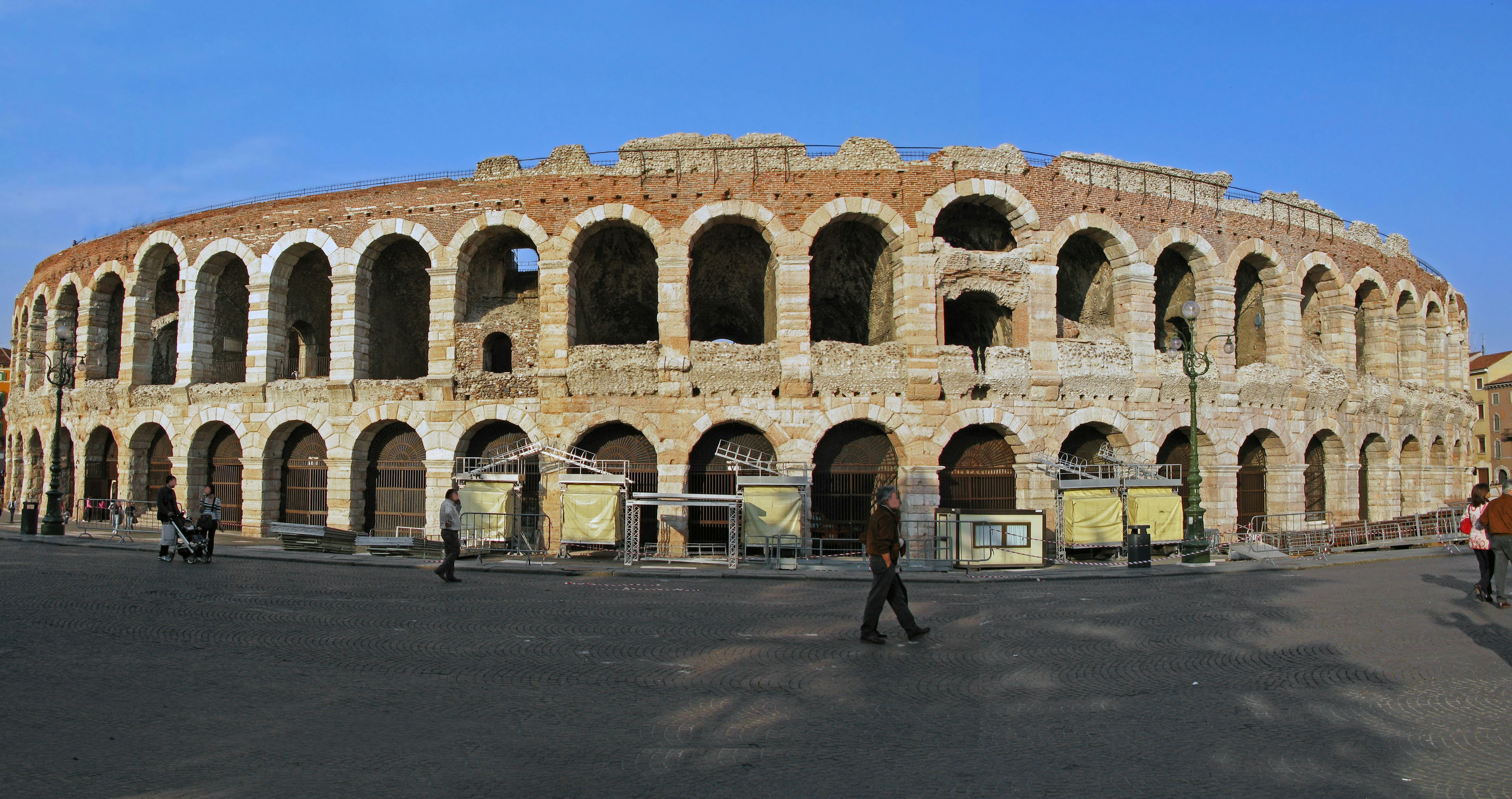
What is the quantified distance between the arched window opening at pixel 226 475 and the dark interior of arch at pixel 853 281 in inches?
629

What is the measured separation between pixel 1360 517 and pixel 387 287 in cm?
2967

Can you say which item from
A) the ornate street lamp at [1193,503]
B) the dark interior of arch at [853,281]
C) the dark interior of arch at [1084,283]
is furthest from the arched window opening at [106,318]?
the ornate street lamp at [1193,503]

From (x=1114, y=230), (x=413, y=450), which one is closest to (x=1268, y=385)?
(x=1114, y=230)

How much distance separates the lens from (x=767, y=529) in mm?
17609

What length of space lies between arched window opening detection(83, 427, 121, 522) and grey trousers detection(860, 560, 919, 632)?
84.8 feet

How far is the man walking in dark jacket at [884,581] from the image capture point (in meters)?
8.65

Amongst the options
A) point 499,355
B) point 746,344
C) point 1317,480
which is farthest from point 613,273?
point 1317,480

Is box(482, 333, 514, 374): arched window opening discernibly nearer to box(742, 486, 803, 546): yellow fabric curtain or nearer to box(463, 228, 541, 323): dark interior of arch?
box(463, 228, 541, 323): dark interior of arch

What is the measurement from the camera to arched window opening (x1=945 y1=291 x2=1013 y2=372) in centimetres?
2192

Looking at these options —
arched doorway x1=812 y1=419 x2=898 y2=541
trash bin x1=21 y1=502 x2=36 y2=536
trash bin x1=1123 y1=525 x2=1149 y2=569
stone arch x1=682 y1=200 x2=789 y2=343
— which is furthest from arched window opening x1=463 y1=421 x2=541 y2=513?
trash bin x1=1123 y1=525 x2=1149 y2=569

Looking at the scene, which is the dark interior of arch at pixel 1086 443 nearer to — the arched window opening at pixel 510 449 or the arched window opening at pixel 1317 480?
the arched window opening at pixel 1317 480

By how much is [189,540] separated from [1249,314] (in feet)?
86.9

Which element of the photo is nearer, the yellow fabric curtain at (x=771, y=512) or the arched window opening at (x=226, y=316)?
the yellow fabric curtain at (x=771, y=512)

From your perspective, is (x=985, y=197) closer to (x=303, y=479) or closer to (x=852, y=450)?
(x=852, y=450)
